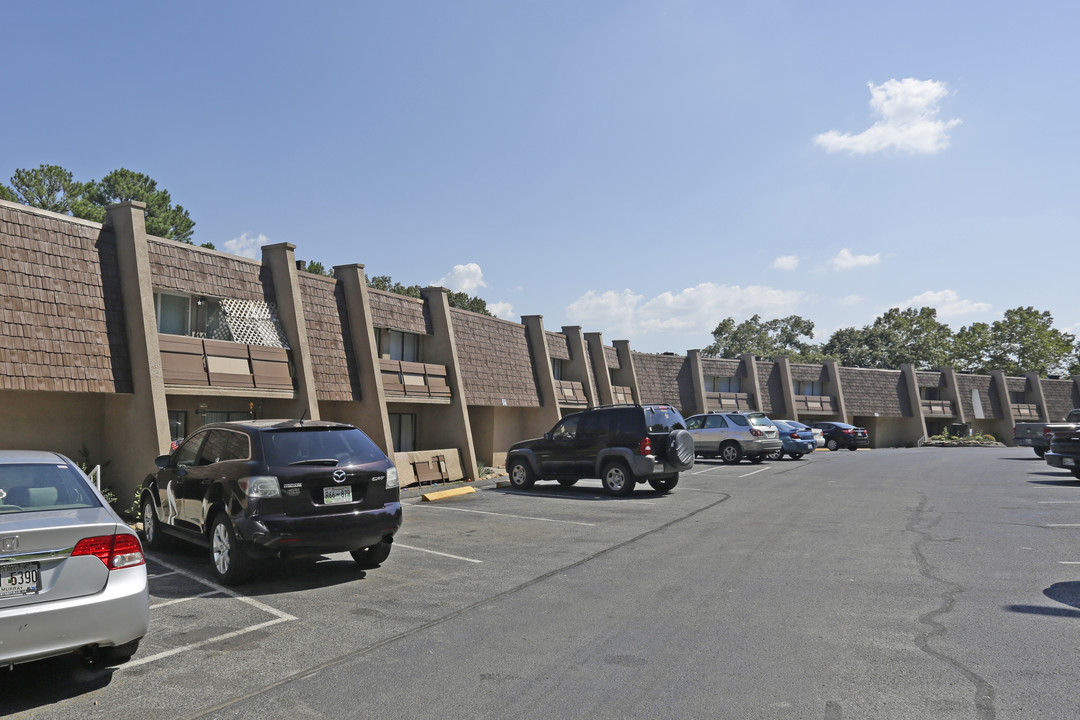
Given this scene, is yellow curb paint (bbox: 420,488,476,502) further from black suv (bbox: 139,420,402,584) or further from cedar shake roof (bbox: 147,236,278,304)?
black suv (bbox: 139,420,402,584)

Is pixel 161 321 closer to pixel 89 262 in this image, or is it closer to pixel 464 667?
pixel 89 262

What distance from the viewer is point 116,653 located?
199 inches

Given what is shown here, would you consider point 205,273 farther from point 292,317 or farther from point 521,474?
point 521,474

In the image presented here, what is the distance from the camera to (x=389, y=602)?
7277 millimetres

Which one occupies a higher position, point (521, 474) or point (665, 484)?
point (521, 474)

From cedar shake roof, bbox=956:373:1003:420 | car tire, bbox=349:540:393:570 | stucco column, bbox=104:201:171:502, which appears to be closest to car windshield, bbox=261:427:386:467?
car tire, bbox=349:540:393:570

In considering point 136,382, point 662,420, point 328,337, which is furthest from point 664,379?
point 136,382

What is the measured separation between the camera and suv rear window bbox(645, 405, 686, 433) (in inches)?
653

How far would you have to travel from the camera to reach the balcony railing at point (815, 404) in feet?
151

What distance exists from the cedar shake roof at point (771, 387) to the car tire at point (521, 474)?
1152 inches

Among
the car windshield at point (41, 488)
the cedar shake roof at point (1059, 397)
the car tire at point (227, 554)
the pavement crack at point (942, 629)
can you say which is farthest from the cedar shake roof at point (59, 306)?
the cedar shake roof at point (1059, 397)

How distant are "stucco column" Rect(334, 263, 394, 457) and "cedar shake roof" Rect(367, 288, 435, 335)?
1.83ft

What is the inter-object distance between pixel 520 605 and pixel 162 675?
3039mm

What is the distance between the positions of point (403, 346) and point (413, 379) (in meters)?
1.56
